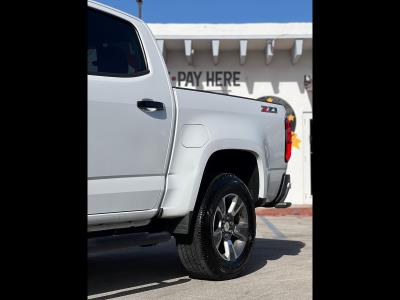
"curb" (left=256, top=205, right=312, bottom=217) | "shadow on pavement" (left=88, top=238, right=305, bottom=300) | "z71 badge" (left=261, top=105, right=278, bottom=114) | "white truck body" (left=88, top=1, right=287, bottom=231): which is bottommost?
"curb" (left=256, top=205, right=312, bottom=217)

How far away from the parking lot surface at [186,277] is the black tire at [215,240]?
0.12 metres

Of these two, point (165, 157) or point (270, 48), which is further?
point (270, 48)

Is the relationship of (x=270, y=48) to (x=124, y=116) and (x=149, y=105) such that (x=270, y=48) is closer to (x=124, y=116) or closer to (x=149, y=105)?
(x=149, y=105)

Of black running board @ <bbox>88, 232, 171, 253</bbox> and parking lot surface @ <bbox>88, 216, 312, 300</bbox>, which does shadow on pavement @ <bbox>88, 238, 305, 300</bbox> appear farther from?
black running board @ <bbox>88, 232, 171, 253</bbox>

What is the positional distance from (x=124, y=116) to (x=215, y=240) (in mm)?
1492

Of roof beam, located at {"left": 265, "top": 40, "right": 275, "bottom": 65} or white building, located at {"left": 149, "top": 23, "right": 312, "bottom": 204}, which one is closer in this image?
roof beam, located at {"left": 265, "top": 40, "right": 275, "bottom": 65}

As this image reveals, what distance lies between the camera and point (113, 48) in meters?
4.48

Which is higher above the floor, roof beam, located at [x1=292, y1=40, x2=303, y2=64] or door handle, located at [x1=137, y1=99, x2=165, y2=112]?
roof beam, located at [x1=292, y1=40, x2=303, y2=64]

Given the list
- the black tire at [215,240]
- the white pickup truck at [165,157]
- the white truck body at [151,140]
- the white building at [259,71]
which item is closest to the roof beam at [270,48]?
the white building at [259,71]

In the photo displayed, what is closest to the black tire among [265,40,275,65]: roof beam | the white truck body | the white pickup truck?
the white pickup truck

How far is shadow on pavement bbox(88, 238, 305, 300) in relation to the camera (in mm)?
4875

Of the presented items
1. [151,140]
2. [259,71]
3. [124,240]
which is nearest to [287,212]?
[259,71]
